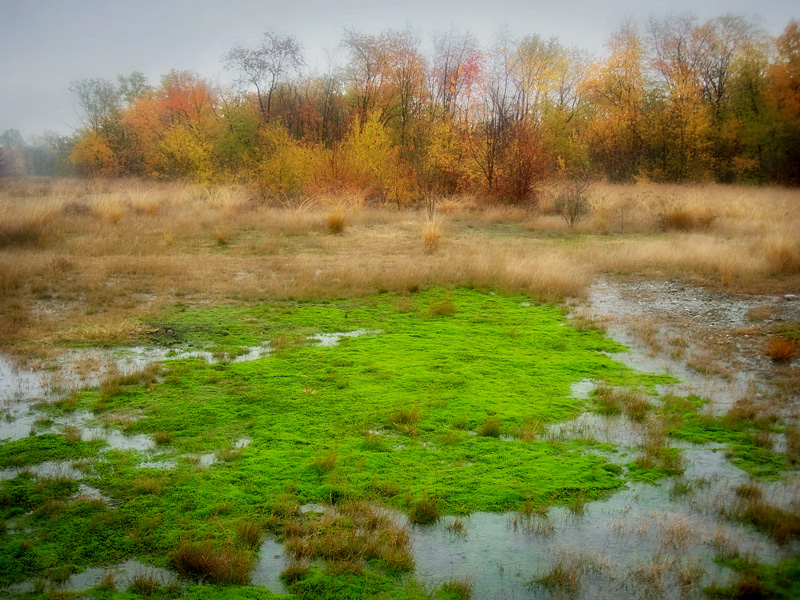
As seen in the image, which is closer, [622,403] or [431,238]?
[622,403]

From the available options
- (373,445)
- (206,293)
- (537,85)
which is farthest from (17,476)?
A: (537,85)

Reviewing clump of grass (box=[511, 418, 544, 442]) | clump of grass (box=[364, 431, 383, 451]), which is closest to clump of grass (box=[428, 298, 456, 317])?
clump of grass (box=[511, 418, 544, 442])

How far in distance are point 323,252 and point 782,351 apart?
8985mm

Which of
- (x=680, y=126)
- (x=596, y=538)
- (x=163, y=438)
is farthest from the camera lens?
(x=680, y=126)

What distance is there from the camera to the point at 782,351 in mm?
6637

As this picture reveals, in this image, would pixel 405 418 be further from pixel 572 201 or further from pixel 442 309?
pixel 572 201

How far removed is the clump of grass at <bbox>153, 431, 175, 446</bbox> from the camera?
14.6 feet

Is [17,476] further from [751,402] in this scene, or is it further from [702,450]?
[751,402]

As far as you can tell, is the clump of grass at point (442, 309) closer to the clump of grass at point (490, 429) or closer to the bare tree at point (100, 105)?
the clump of grass at point (490, 429)

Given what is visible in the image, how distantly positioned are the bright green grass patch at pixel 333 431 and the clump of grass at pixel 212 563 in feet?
0.31

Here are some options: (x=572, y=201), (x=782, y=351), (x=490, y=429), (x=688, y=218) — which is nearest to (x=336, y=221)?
(x=572, y=201)

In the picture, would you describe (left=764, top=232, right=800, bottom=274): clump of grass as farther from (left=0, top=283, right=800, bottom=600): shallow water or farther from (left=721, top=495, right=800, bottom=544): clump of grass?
(left=721, top=495, right=800, bottom=544): clump of grass

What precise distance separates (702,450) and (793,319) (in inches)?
186

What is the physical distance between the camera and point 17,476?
391 centimetres
